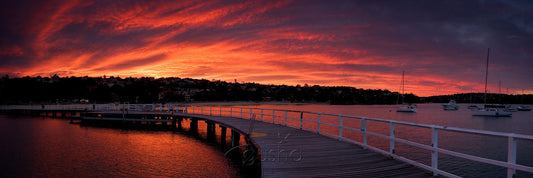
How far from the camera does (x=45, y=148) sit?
67.3 feet

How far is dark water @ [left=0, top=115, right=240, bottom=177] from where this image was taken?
1446 centimetres

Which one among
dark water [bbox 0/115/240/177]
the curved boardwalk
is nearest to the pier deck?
the curved boardwalk

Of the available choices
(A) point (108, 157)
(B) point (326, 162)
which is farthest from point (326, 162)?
(A) point (108, 157)

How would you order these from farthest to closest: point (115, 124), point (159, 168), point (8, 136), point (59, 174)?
point (115, 124) → point (8, 136) → point (159, 168) → point (59, 174)

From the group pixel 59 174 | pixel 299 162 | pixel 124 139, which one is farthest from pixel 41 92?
pixel 299 162

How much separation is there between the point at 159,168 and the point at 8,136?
64.9ft

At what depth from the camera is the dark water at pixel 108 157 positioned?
14.5 meters

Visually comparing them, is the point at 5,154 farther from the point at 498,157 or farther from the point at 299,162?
the point at 498,157

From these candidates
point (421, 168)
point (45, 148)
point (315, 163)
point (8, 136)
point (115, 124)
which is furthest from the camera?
point (115, 124)

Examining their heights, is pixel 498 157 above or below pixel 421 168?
below

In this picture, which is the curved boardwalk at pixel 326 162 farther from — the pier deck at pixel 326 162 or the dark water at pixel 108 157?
the dark water at pixel 108 157

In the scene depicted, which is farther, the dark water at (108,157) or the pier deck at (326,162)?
the dark water at (108,157)

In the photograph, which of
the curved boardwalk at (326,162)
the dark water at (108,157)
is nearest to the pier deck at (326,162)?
the curved boardwalk at (326,162)

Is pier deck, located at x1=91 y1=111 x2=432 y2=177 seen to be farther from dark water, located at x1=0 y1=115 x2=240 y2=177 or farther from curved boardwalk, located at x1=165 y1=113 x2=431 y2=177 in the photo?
dark water, located at x1=0 y1=115 x2=240 y2=177
